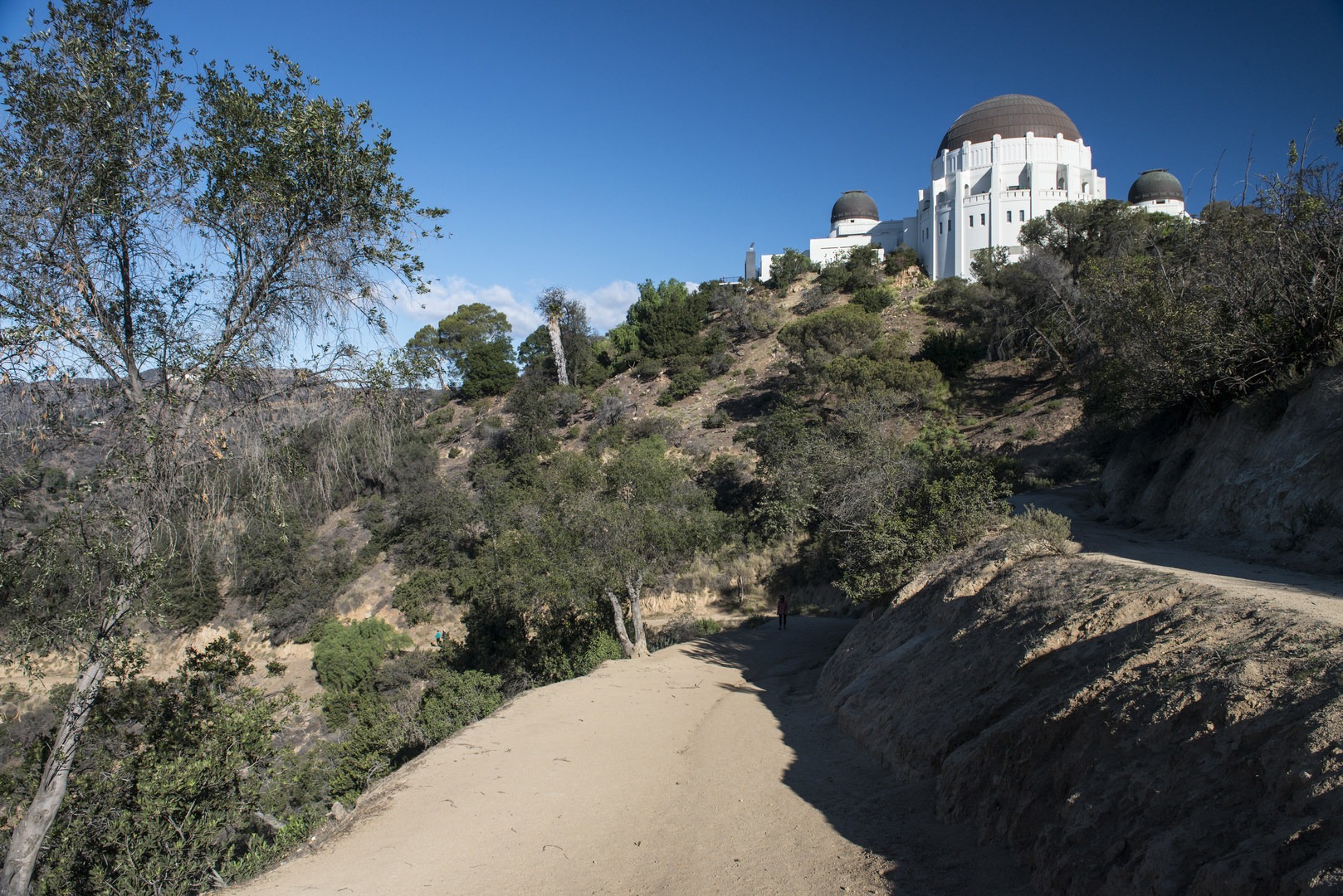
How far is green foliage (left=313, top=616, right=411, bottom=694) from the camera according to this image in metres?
22.3

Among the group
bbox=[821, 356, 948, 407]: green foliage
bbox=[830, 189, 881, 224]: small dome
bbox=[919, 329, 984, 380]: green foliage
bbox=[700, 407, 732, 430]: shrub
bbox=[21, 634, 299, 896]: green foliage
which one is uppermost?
bbox=[830, 189, 881, 224]: small dome

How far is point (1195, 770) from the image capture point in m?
4.18

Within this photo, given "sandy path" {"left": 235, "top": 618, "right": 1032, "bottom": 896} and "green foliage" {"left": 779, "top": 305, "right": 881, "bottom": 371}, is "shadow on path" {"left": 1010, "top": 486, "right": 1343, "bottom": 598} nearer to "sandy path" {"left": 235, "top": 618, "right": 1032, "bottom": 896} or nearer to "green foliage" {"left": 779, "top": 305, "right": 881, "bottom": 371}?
"sandy path" {"left": 235, "top": 618, "right": 1032, "bottom": 896}

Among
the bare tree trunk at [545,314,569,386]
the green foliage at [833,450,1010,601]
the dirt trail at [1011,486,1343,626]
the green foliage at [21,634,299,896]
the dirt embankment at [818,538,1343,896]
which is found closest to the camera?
the dirt embankment at [818,538,1343,896]

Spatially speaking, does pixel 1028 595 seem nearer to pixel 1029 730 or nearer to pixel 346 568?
pixel 1029 730

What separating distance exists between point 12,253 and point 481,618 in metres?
15.2

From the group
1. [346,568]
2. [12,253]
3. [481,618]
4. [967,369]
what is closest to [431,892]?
[12,253]

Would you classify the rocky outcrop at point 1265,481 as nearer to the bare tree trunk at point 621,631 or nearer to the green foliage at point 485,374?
the bare tree trunk at point 621,631

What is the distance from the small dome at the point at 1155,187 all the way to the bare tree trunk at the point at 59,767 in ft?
179

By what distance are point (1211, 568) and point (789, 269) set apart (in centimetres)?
4930

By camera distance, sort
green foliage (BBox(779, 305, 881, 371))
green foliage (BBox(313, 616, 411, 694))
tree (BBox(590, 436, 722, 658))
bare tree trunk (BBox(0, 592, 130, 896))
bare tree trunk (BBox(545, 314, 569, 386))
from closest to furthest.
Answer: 1. bare tree trunk (BBox(0, 592, 130, 896))
2. tree (BBox(590, 436, 722, 658))
3. green foliage (BBox(313, 616, 411, 694))
4. green foliage (BBox(779, 305, 881, 371))
5. bare tree trunk (BBox(545, 314, 569, 386))

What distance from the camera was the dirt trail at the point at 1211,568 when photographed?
6.27m

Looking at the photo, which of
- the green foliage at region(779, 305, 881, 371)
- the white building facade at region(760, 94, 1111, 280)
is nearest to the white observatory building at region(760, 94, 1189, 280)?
the white building facade at region(760, 94, 1111, 280)

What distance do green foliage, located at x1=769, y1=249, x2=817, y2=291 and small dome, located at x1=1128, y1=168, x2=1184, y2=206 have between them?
21.3 meters
